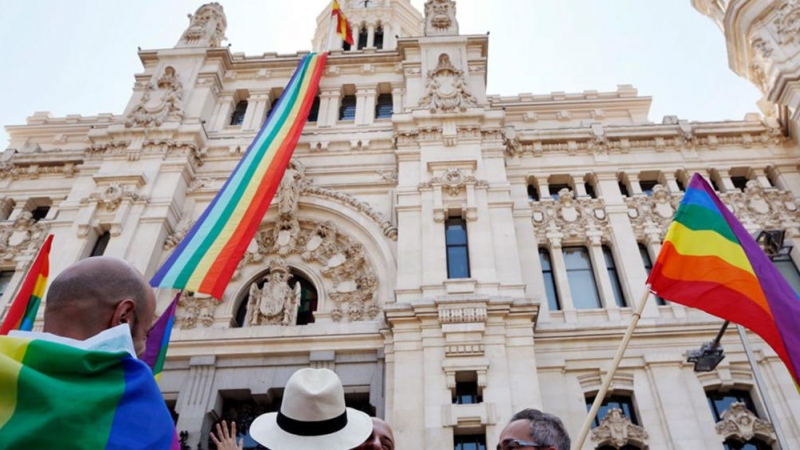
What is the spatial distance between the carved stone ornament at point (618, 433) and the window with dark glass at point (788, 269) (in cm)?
686

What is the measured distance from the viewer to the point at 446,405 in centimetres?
1207

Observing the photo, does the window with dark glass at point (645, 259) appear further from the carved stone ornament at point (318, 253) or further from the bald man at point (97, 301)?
the bald man at point (97, 301)

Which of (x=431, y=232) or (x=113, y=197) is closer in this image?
(x=431, y=232)

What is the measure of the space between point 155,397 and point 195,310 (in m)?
13.9

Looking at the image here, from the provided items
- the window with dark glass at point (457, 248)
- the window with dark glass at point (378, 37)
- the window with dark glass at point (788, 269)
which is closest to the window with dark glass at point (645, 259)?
the window with dark glass at point (788, 269)

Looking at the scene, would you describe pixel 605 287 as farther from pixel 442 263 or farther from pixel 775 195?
pixel 775 195

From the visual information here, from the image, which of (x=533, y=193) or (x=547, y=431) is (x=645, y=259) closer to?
(x=533, y=193)

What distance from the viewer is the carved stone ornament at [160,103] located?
19859 millimetres

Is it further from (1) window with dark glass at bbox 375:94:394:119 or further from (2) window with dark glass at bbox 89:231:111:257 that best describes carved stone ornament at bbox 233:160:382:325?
(1) window with dark glass at bbox 375:94:394:119

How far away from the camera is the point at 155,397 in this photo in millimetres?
2568

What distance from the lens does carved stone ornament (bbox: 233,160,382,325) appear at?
15.6 meters

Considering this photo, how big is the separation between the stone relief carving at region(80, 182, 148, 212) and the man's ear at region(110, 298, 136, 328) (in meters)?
15.7

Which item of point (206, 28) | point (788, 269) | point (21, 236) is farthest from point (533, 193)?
point (21, 236)

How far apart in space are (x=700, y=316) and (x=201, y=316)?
44.3 feet
